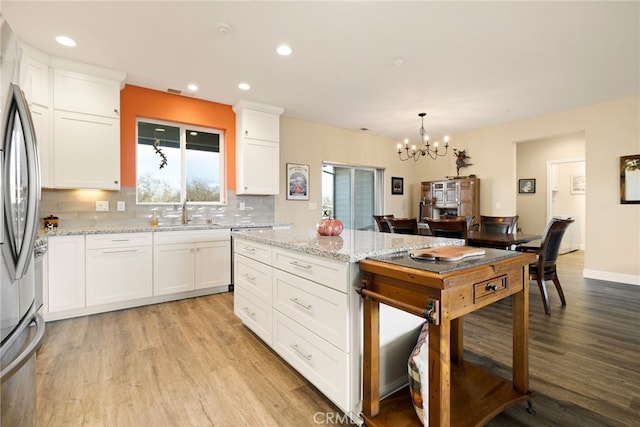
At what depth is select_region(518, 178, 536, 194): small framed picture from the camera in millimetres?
7082

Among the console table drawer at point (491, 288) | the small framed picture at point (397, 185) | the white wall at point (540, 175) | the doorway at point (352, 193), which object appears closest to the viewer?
the console table drawer at point (491, 288)

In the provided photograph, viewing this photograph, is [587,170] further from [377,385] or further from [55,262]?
[55,262]

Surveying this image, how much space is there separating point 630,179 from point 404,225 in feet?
11.6

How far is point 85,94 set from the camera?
329 centimetres

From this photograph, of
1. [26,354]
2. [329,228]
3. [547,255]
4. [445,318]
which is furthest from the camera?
[547,255]

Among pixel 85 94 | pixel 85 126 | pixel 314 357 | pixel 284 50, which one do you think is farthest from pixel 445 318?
pixel 85 94

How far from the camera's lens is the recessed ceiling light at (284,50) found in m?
2.89

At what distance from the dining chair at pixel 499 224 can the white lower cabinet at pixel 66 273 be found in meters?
4.98

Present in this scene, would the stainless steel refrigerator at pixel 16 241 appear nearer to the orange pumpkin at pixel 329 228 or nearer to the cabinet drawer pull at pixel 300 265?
the cabinet drawer pull at pixel 300 265

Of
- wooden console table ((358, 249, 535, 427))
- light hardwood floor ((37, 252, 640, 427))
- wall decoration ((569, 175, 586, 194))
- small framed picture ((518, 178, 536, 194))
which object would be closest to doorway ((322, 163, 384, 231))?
light hardwood floor ((37, 252, 640, 427))

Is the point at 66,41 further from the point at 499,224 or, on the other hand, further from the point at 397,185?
the point at 397,185

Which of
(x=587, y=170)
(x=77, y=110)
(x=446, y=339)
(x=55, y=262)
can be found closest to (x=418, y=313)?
(x=446, y=339)

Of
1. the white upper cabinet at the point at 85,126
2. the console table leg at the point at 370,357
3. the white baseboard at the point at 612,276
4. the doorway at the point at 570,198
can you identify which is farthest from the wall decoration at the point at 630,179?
the white upper cabinet at the point at 85,126

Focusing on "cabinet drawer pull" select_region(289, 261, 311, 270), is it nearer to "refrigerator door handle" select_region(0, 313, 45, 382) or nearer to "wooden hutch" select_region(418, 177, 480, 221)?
"refrigerator door handle" select_region(0, 313, 45, 382)
